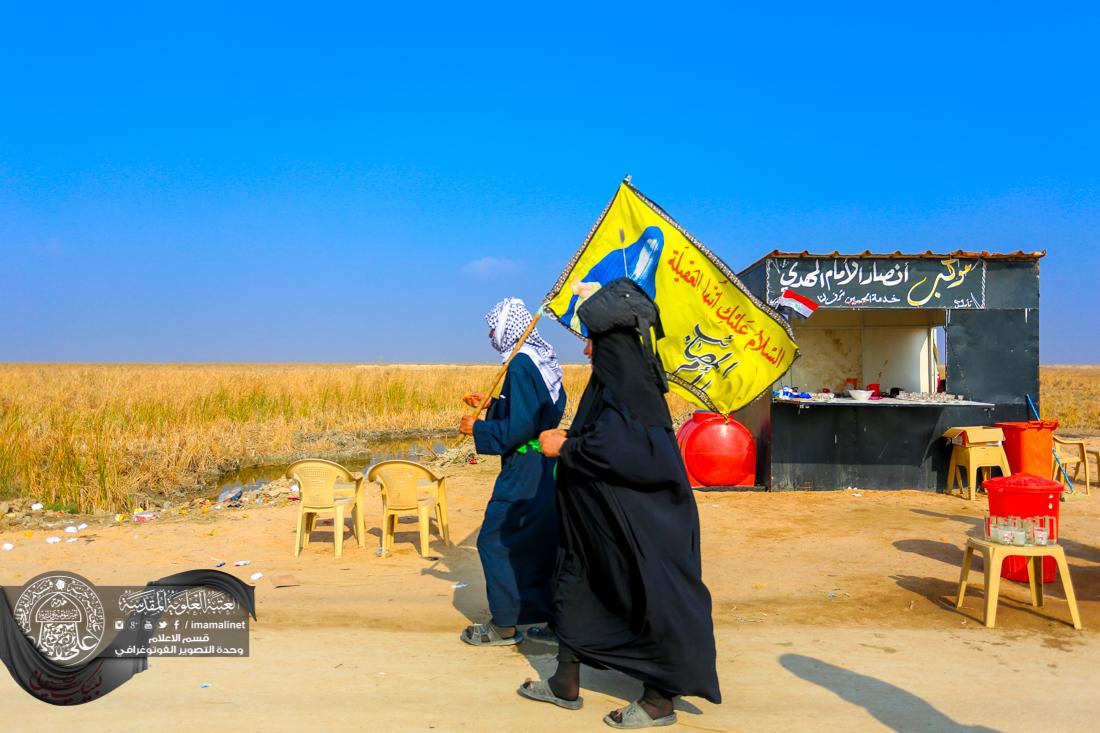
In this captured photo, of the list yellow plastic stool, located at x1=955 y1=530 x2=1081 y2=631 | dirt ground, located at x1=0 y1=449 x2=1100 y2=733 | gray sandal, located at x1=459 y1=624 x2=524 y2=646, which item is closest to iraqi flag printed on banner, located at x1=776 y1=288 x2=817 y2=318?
dirt ground, located at x1=0 y1=449 x2=1100 y2=733

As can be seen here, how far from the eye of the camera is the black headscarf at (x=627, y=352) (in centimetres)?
363

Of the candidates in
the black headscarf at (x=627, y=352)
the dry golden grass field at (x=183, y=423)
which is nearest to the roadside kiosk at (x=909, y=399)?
the black headscarf at (x=627, y=352)

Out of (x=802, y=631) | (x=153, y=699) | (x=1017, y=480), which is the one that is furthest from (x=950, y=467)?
(x=153, y=699)

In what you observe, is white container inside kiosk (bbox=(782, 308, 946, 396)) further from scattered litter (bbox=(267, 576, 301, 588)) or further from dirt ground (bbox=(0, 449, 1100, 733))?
scattered litter (bbox=(267, 576, 301, 588))

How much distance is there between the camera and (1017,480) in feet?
17.0

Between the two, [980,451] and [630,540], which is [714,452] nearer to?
[980,451]

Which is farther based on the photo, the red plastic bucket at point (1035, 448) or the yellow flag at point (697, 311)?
the red plastic bucket at point (1035, 448)

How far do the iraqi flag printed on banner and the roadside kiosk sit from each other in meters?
0.33

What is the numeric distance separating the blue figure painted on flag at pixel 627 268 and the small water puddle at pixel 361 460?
6.99m

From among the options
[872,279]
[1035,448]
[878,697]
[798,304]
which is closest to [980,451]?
[1035,448]

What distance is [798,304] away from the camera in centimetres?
973

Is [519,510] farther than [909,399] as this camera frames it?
No

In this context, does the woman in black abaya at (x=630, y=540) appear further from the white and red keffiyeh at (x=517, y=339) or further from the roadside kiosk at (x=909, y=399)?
the roadside kiosk at (x=909, y=399)

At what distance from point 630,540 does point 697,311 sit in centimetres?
329
